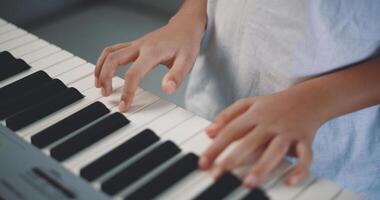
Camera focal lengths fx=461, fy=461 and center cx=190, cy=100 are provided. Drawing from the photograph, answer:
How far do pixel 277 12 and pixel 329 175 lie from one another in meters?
0.36

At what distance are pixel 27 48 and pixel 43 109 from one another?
226mm

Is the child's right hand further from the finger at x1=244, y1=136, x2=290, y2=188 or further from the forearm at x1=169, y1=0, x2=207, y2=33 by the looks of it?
the finger at x1=244, y1=136, x2=290, y2=188

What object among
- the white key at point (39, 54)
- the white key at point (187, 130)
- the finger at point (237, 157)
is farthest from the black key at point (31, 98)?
the finger at point (237, 157)

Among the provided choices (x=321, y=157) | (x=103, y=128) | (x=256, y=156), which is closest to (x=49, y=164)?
(x=103, y=128)

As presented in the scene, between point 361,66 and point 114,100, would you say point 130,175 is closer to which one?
point 114,100

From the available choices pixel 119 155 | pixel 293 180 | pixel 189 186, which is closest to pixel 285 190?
pixel 293 180

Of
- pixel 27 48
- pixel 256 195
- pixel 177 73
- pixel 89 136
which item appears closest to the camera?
pixel 256 195

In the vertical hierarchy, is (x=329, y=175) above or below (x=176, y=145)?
below

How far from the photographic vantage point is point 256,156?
59 centimetres

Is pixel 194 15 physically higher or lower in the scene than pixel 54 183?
higher

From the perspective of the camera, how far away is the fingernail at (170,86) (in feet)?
2.41

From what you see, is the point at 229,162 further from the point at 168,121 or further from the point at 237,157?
the point at 168,121

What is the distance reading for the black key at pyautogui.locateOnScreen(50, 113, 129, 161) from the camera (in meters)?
Result: 0.63

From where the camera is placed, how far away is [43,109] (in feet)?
2.35
